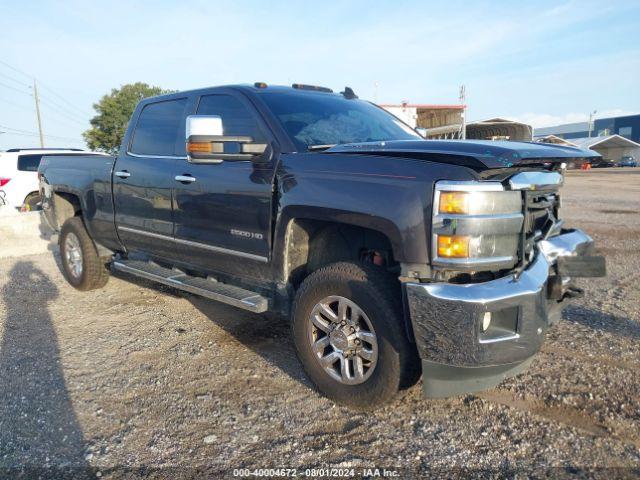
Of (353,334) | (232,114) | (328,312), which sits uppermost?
(232,114)

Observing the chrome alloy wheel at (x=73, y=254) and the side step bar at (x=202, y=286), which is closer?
the side step bar at (x=202, y=286)

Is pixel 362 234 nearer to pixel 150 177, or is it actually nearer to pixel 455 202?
pixel 455 202

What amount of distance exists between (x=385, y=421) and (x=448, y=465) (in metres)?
0.52

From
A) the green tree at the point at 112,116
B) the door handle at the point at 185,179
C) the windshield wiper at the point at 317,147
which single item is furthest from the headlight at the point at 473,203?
the green tree at the point at 112,116

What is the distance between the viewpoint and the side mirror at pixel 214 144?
3.31m

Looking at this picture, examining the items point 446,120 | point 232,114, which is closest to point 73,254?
point 232,114

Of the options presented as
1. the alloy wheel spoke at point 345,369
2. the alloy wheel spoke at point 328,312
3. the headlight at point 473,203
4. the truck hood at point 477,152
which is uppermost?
the truck hood at point 477,152

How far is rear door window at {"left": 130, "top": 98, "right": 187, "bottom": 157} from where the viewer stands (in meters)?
4.50

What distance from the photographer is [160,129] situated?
15.4 ft

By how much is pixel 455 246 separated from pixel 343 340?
2.96 feet

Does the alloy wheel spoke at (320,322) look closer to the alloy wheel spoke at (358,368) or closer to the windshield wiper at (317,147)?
the alloy wheel spoke at (358,368)

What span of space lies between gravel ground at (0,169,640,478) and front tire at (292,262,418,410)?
200 millimetres

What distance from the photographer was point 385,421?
3047mm

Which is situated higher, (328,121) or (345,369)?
(328,121)
